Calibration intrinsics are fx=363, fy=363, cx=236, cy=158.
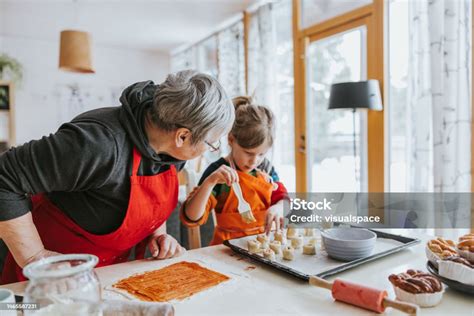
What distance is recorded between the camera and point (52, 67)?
218 inches

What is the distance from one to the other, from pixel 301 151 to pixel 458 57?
5.42 feet

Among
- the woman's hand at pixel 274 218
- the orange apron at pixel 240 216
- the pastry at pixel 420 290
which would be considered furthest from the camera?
the orange apron at pixel 240 216

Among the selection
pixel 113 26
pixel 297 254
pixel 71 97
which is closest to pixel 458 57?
pixel 297 254

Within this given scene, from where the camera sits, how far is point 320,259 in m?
1.01

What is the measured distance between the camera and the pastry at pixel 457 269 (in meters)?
0.77

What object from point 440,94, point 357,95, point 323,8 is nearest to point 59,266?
point 357,95

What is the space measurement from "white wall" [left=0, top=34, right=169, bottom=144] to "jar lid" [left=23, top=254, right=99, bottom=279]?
5.28m

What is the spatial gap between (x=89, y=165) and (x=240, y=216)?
2.23 ft

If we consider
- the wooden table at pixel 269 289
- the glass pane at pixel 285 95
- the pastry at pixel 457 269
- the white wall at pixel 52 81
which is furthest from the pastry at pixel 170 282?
the white wall at pixel 52 81

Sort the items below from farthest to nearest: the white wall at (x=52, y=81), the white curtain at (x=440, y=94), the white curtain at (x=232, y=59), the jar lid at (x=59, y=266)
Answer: the white wall at (x=52, y=81), the white curtain at (x=232, y=59), the white curtain at (x=440, y=94), the jar lid at (x=59, y=266)

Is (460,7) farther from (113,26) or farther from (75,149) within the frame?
(113,26)

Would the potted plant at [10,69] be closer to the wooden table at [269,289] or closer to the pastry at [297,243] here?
the wooden table at [269,289]

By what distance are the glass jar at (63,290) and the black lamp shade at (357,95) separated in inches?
85.3

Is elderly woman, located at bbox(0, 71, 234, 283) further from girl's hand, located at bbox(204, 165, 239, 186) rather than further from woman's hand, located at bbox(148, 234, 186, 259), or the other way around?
girl's hand, located at bbox(204, 165, 239, 186)
